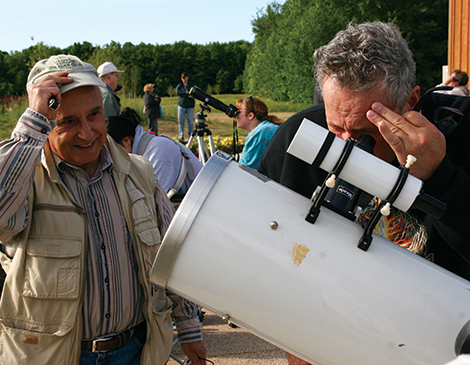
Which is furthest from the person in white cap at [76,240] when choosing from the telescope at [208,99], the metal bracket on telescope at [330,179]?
the telescope at [208,99]

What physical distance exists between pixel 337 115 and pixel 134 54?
55.1 meters

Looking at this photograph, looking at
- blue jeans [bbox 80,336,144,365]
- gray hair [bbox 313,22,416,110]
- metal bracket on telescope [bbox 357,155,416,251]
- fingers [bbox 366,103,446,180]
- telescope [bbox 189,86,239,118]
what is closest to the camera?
metal bracket on telescope [bbox 357,155,416,251]

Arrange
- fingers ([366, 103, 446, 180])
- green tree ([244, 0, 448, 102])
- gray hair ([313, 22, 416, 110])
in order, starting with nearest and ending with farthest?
1. fingers ([366, 103, 446, 180])
2. gray hair ([313, 22, 416, 110])
3. green tree ([244, 0, 448, 102])

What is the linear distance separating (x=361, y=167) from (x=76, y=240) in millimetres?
1033

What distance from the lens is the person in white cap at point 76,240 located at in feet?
4.76

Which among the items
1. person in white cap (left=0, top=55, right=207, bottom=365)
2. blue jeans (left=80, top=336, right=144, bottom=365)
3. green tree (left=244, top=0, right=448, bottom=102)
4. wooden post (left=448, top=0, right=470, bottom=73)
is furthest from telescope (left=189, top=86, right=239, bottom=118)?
green tree (left=244, top=0, right=448, bottom=102)

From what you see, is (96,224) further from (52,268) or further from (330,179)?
(330,179)

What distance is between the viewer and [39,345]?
1.47 metres

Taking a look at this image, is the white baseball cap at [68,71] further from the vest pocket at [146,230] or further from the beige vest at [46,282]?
the vest pocket at [146,230]

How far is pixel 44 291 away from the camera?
1.45 meters

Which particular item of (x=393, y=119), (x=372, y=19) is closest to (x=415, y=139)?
(x=393, y=119)

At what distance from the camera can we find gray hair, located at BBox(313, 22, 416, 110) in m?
1.33

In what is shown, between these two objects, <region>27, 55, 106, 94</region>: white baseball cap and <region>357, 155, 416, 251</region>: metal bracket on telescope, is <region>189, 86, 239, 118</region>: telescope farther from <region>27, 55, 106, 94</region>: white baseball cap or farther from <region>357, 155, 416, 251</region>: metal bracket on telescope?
<region>357, 155, 416, 251</region>: metal bracket on telescope

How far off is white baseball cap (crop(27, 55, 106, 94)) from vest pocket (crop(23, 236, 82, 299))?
0.55m
